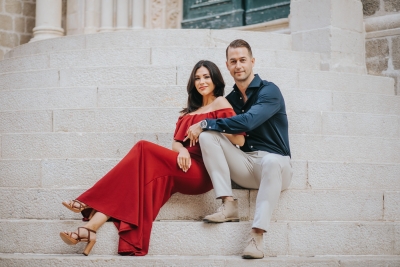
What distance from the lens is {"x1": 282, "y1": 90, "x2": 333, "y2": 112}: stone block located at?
571 cm

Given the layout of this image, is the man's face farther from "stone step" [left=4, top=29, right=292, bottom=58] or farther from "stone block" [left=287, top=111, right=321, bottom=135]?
"stone step" [left=4, top=29, right=292, bottom=58]

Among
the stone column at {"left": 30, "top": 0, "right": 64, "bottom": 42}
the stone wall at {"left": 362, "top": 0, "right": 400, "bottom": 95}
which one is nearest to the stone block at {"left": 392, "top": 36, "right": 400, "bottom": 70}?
the stone wall at {"left": 362, "top": 0, "right": 400, "bottom": 95}

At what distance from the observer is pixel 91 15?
29.7 feet

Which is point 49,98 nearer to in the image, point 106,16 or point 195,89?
point 195,89

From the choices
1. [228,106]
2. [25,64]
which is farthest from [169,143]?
[25,64]

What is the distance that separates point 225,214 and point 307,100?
1903 mm

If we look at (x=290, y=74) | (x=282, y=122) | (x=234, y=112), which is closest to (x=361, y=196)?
(x=282, y=122)

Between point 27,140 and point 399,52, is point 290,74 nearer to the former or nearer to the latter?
point 399,52

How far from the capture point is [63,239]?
4031 mm

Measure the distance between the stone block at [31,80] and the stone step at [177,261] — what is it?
241 cm

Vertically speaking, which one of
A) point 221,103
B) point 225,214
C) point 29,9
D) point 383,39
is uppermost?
point 29,9

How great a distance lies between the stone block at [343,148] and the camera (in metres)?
5.11

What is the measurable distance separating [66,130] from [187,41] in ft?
6.08

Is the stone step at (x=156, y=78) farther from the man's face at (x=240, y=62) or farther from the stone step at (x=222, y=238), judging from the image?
the stone step at (x=222, y=238)
